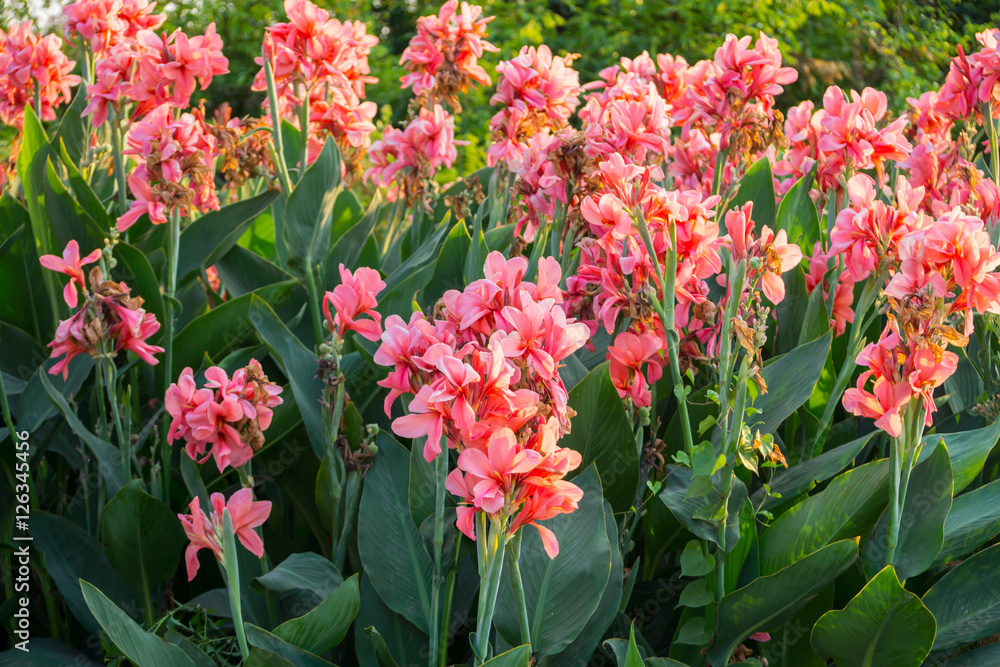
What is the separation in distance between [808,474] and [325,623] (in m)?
0.74

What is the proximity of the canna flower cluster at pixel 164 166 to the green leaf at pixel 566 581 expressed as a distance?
0.86 metres

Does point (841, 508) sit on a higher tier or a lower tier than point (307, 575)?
higher

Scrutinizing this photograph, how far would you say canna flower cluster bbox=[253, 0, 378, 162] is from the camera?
1.83 meters

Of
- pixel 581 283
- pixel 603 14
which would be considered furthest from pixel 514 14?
pixel 581 283

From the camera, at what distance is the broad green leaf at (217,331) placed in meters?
1.63

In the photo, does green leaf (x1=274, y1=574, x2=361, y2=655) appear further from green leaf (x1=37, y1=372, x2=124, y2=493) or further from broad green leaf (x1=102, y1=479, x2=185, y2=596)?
green leaf (x1=37, y1=372, x2=124, y2=493)

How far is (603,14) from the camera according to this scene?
9.67 metres

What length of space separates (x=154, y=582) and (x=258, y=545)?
1.41 feet

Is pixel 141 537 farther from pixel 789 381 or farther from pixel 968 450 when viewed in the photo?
pixel 968 450

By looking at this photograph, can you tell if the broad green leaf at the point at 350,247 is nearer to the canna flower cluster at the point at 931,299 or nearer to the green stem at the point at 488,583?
the green stem at the point at 488,583

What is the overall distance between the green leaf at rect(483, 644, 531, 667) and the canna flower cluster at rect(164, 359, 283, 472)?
0.46 m

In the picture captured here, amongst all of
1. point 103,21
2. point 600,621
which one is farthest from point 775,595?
point 103,21

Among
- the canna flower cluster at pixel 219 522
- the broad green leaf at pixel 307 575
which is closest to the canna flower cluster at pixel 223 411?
the canna flower cluster at pixel 219 522

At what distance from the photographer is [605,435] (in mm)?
1257
